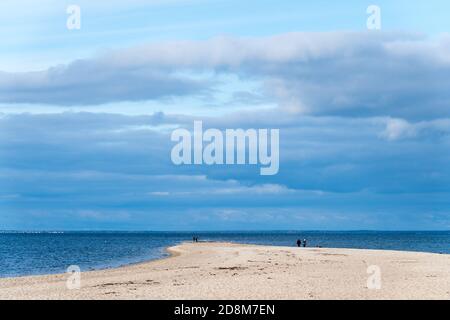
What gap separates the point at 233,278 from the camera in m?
38.1

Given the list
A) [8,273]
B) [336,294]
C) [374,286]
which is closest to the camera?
[336,294]
